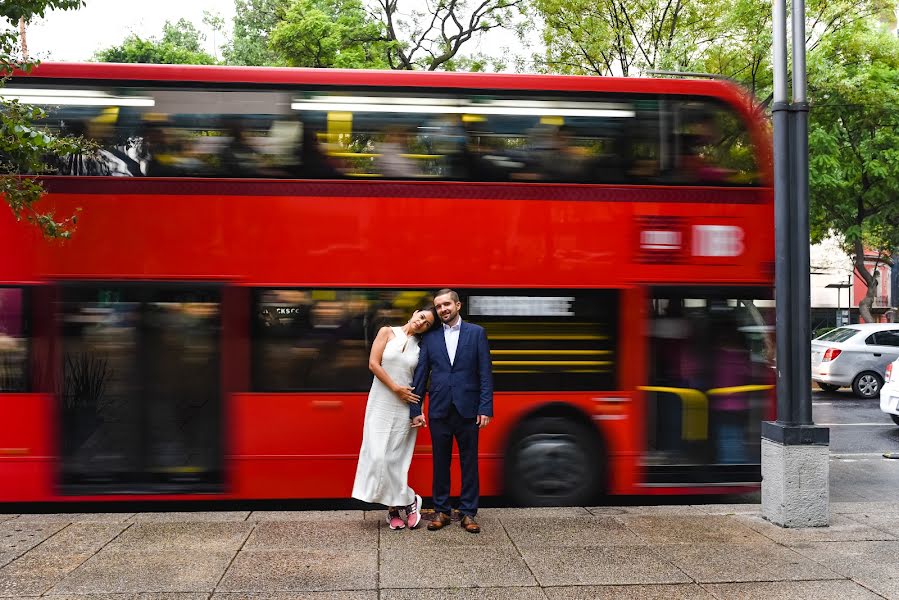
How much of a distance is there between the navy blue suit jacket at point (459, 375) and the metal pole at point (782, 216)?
7.40 feet

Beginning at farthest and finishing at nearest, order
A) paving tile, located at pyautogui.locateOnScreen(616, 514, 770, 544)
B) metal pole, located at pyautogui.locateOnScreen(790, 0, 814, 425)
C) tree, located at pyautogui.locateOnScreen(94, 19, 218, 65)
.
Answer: tree, located at pyautogui.locateOnScreen(94, 19, 218, 65), metal pole, located at pyautogui.locateOnScreen(790, 0, 814, 425), paving tile, located at pyautogui.locateOnScreen(616, 514, 770, 544)

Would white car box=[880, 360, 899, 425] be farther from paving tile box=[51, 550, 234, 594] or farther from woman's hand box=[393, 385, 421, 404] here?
paving tile box=[51, 550, 234, 594]

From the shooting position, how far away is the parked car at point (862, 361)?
15.9 metres

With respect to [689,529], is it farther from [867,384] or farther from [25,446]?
[867,384]

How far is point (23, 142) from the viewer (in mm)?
5750

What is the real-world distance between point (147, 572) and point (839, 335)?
15297 mm

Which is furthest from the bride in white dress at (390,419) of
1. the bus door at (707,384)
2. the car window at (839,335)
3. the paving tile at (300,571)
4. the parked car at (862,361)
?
the car window at (839,335)

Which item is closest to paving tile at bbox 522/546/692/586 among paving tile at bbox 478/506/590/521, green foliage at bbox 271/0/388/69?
paving tile at bbox 478/506/590/521

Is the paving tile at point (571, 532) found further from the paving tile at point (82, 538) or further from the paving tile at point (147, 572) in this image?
the paving tile at point (82, 538)

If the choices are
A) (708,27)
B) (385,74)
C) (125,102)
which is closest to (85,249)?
(125,102)

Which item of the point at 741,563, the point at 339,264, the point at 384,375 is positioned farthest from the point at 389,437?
the point at 741,563

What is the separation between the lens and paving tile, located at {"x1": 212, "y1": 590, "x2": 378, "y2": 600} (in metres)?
4.46

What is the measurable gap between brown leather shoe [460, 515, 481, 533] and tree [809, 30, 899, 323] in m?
16.1

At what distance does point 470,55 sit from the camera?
2253 cm
